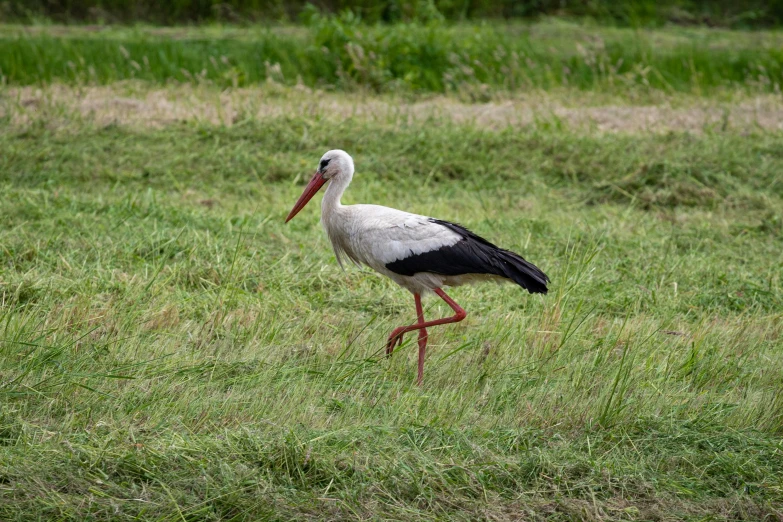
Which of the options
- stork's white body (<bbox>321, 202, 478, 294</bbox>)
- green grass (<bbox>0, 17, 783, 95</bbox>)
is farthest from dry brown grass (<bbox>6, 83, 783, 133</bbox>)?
stork's white body (<bbox>321, 202, 478, 294</bbox>)

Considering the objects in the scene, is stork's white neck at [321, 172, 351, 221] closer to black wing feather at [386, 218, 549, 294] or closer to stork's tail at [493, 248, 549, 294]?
black wing feather at [386, 218, 549, 294]

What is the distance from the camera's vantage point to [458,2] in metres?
15.2

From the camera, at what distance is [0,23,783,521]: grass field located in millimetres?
3072

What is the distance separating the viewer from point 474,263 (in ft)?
14.1

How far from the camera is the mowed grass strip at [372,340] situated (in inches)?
121

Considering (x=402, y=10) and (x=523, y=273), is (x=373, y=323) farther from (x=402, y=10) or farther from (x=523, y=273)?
(x=402, y=10)

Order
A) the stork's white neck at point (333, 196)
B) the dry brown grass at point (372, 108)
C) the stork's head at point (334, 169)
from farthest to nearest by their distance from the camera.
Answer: the dry brown grass at point (372, 108)
the stork's head at point (334, 169)
the stork's white neck at point (333, 196)

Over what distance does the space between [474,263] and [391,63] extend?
6080 millimetres

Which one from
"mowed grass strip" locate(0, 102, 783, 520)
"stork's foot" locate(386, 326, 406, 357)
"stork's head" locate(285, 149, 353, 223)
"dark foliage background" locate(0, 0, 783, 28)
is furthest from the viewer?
"dark foliage background" locate(0, 0, 783, 28)

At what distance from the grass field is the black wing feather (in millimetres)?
357

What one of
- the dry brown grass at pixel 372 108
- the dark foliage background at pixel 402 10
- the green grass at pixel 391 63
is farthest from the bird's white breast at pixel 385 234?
the dark foliage background at pixel 402 10

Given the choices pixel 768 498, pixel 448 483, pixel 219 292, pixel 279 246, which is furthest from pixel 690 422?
pixel 279 246

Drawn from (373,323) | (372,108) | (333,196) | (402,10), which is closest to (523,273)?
(373,323)

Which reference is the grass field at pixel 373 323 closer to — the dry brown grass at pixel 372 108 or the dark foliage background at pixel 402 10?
the dry brown grass at pixel 372 108
